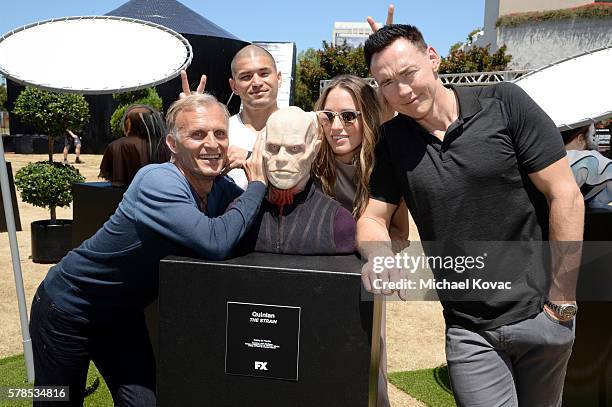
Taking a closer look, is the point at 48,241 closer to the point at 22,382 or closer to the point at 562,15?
the point at 22,382

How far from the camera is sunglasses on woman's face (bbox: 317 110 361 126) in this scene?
7.64 ft

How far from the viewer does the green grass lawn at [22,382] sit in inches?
146

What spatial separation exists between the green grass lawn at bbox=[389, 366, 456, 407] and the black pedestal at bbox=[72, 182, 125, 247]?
2468mm

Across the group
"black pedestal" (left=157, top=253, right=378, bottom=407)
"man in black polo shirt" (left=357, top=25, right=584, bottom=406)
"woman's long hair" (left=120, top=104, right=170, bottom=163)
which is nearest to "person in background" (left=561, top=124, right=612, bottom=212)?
"man in black polo shirt" (left=357, top=25, right=584, bottom=406)

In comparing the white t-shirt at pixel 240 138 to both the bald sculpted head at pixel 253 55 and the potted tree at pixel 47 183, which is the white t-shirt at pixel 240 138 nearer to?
the bald sculpted head at pixel 253 55

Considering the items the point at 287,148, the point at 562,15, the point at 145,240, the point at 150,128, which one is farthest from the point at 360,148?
the point at 562,15

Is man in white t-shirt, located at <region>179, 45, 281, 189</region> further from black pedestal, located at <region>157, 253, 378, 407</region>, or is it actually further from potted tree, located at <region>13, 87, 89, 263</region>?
potted tree, located at <region>13, 87, 89, 263</region>

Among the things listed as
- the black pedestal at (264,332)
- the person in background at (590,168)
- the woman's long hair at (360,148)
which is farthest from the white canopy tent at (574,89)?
the black pedestal at (264,332)

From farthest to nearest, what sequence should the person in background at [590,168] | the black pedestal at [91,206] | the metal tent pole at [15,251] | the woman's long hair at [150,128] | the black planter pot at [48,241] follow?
the black planter pot at [48,241] → the black pedestal at [91,206] → the metal tent pole at [15,251] → the woman's long hair at [150,128] → the person in background at [590,168]

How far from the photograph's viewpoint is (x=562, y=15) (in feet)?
91.8

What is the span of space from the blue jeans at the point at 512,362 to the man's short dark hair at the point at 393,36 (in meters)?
1.06

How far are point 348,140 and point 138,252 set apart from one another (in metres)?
0.94

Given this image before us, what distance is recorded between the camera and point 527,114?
1959 millimetres

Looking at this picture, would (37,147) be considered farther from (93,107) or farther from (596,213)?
(596,213)
